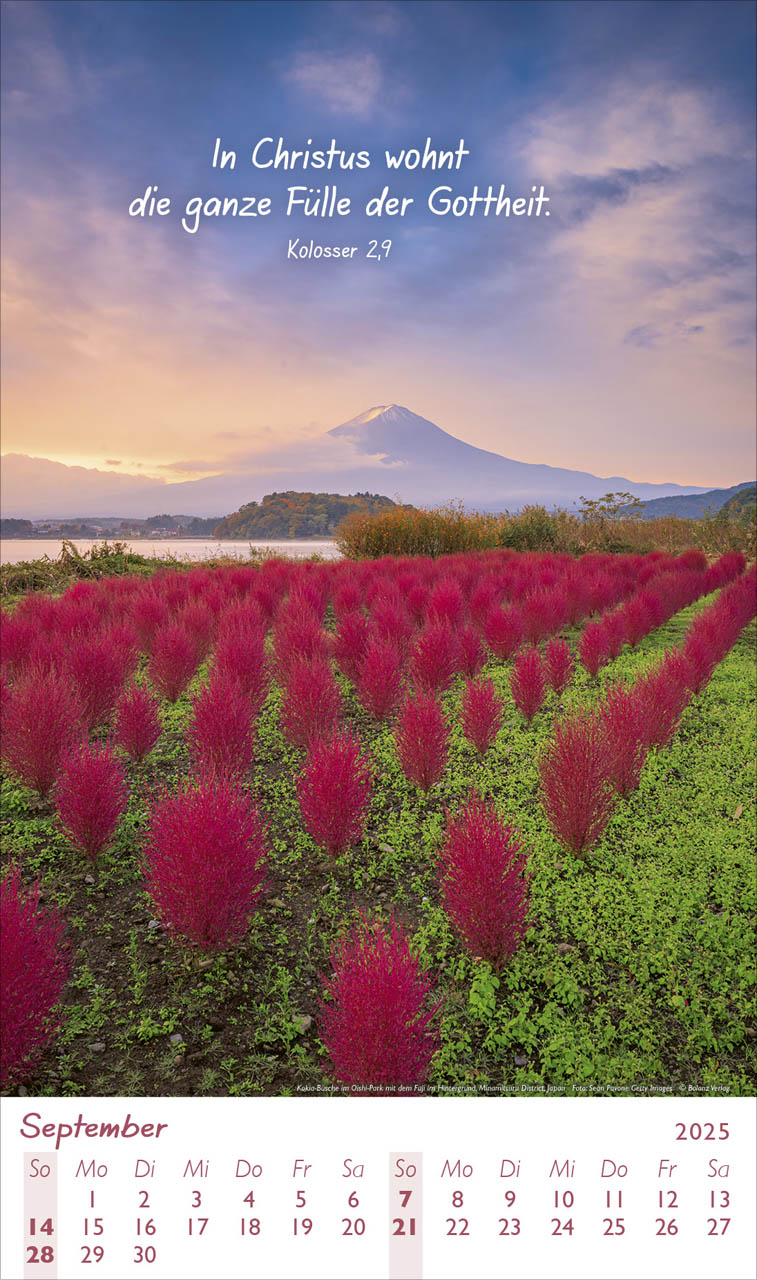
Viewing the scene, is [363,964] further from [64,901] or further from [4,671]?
[4,671]

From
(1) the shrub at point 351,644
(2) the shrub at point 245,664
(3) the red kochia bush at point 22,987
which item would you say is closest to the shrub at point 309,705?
(2) the shrub at point 245,664

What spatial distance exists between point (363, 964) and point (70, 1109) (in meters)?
0.62

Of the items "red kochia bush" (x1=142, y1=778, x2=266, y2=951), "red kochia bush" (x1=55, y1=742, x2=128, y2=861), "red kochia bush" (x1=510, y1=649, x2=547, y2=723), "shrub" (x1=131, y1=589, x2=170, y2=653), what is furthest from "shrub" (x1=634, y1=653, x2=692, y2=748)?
"shrub" (x1=131, y1=589, x2=170, y2=653)

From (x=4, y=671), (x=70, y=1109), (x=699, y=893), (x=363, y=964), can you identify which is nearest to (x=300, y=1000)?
(x=363, y=964)

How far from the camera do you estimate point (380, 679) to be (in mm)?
4148

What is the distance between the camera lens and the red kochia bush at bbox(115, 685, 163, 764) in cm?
363

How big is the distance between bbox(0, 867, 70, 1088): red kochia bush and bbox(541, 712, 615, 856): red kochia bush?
1937 mm

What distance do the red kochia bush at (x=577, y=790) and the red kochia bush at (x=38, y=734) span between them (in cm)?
228

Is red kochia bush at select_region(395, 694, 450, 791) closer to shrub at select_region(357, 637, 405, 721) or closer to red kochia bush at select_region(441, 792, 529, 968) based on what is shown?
shrub at select_region(357, 637, 405, 721)

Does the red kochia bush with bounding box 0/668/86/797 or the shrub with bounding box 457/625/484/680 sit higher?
the shrub with bounding box 457/625/484/680

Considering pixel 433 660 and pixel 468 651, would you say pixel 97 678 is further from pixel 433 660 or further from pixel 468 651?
pixel 468 651

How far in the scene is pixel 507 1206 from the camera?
1170mm

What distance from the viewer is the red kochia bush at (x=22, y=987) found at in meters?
1.49

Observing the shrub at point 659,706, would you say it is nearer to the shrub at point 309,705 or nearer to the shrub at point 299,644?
the shrub at point 309,705
